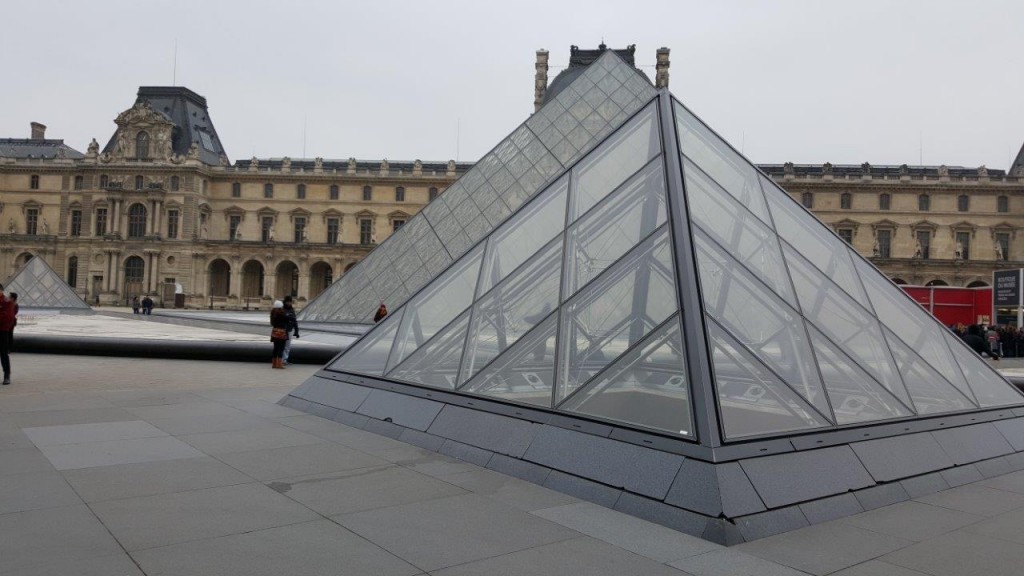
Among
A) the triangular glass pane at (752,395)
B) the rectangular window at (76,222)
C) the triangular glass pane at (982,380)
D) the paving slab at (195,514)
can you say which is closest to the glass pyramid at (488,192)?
the triangular glass pane at (982,380)

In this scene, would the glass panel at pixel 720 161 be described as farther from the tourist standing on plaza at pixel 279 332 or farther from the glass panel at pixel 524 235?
the tourist standing on plaza at pixel 279 332

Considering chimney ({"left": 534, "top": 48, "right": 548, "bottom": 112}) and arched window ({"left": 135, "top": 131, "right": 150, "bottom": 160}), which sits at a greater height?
chimney ({"left": 534, "top": 48, "right": 548, "bottom": 112})

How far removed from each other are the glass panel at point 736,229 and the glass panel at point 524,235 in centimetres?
115

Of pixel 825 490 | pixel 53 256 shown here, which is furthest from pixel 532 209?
pixel 53 256

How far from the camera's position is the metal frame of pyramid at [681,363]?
12.8ft

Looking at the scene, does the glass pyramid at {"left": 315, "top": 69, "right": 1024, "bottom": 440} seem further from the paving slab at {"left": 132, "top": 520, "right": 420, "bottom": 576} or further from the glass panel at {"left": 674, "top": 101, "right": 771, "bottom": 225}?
the paving slab at {"left": 132, "top": 520, "right": 420, "bottom": 576}

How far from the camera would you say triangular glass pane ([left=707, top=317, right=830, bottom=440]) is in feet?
13.3

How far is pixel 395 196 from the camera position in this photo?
58.5 meters

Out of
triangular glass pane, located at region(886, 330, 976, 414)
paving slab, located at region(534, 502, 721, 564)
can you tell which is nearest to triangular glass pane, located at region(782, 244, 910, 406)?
triangular glass pane, located at region(886, 330, 976, 414)

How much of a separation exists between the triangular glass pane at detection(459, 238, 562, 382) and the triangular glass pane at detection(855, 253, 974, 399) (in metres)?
2.67

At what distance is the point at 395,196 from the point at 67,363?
47866mm

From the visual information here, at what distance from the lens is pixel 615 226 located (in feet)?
18.4

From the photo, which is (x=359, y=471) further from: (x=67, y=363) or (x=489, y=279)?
(x=67, y=363)

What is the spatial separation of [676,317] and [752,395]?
2.07ft
